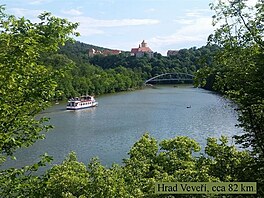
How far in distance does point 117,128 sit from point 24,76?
2673 centimetres

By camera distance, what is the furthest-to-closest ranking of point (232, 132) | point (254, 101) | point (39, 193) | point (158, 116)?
point (158, 116)
point (232, 132)
point (254, 101)
point (39, 193)

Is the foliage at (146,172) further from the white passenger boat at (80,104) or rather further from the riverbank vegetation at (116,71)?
the white passenger boat at (80,104)

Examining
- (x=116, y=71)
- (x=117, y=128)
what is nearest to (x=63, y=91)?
(x=117, y=128)

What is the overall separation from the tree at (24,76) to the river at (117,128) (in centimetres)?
1506

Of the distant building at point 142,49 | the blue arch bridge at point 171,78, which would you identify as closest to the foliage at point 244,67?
the blue arch bridge at point 171,78

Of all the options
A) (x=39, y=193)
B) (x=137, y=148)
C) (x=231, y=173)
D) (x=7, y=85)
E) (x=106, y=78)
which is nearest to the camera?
(x=7, y=85)

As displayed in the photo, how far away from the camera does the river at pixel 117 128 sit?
22.9 metres

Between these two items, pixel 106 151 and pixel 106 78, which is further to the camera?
pixel 106 78

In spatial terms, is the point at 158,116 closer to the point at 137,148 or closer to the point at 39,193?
the point at 137,148

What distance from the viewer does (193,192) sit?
25.0 feet

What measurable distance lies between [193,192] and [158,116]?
101ft

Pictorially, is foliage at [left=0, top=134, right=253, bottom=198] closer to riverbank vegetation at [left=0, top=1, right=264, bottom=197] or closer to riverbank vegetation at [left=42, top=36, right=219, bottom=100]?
riverbank vegetation at [left=0, top=1, right=264, bottom=197]

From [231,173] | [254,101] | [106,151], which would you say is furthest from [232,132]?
[254,101]

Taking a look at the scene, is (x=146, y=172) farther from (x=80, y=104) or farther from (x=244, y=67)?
(x=80, y=104)
